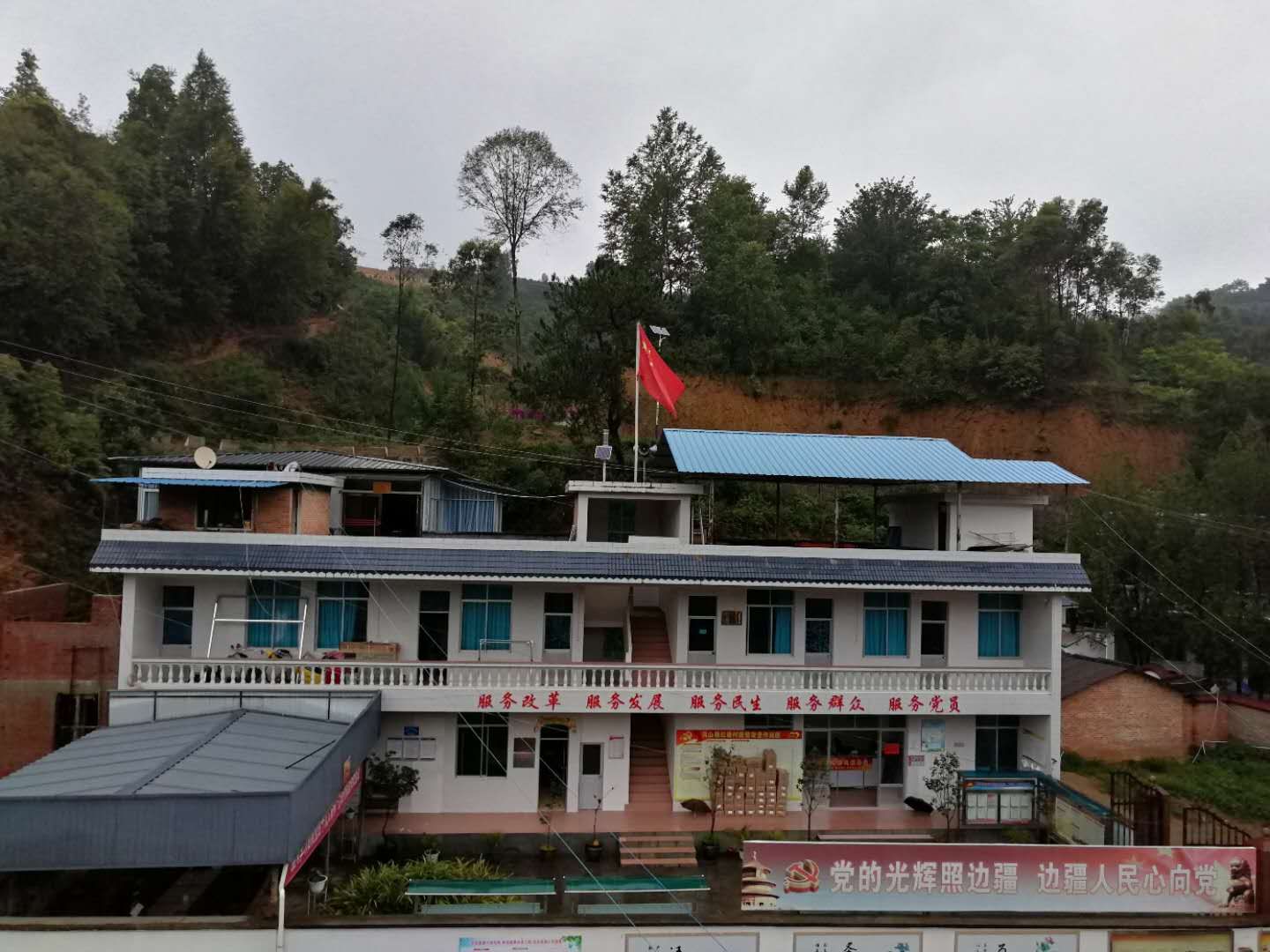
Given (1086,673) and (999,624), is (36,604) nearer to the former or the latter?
(999,624)

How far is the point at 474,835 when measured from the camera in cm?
1477

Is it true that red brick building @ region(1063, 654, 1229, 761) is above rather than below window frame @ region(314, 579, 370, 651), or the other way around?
below

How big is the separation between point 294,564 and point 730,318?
2551cm

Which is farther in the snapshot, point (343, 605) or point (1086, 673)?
point (1086, 673)

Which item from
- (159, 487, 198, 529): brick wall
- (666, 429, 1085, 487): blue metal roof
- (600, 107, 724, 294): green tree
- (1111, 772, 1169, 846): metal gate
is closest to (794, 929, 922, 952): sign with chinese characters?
(1111, 772, 1169, 846): metal gate

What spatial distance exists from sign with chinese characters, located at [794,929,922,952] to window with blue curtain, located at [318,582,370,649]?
10097mm

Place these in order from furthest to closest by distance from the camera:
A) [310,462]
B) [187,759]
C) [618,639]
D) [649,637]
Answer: [310,462] → [618,639] → [649,637] → [187,759]

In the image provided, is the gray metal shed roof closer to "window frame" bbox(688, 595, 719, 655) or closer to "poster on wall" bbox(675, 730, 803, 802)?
"poster on wall" bbox(675, 730, 803, 802)

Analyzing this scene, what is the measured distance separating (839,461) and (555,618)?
713 centimetres

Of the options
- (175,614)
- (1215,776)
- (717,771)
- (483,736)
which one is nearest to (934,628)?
Result: (717,771)

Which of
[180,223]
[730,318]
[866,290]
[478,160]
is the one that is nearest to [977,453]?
[866,290]

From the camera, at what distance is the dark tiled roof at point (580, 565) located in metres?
15.1

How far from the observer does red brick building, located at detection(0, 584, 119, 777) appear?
16344mm

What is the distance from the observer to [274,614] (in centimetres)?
1623
